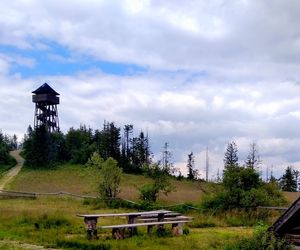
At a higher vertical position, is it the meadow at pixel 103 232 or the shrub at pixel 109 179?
the shrub at pixel 109 179

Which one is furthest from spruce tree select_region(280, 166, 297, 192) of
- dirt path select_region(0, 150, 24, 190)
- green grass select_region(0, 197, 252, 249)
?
green grass select_region(0, 197, 252, 249)

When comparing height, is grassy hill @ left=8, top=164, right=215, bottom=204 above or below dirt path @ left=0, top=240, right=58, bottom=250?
above

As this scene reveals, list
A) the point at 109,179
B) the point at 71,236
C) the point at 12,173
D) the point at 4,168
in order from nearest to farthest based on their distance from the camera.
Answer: the point at 71,236, the point at 109,179, the point at 12,173, the point at 4,168

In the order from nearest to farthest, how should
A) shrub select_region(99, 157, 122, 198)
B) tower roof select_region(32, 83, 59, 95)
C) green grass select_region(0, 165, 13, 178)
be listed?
shrub select_region(99, 157, 122, 198) < green grass select_region(0, 165, 13, 178) < tower roof select_region(32, 83, 59, 95)

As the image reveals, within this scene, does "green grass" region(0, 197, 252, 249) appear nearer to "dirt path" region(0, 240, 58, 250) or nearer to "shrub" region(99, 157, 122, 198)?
"dirt path" region(0, 240, 58, 250)

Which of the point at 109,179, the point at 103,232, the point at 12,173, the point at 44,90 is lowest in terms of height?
the point at 103,232

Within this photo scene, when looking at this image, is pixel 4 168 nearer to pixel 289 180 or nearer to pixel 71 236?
pixel 289 180

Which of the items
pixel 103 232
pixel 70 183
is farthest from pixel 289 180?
pixel 103 232

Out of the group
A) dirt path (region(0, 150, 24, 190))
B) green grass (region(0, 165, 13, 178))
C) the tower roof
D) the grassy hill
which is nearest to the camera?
the grassy hill

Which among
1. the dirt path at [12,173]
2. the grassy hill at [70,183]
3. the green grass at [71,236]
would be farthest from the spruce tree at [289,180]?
the green grass at [71,236]

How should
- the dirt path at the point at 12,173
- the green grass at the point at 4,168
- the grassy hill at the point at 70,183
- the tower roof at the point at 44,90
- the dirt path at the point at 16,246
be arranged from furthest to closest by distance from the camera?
1. the tower roof at the point at 44,90
2. the green grass at the point at 4,168
3. the dirt path at the point at 12,173
4. the grassy hill at the point at 70,183
5. the dirt path at the point at 16,246

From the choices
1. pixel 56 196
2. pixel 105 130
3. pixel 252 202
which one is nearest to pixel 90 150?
pixel 105 130

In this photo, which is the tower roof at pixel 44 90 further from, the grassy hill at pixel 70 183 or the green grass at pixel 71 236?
the green grass at pixel 71 236

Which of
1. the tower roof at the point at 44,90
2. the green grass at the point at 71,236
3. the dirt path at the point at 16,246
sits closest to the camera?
the dirt path at the point at 16,246
